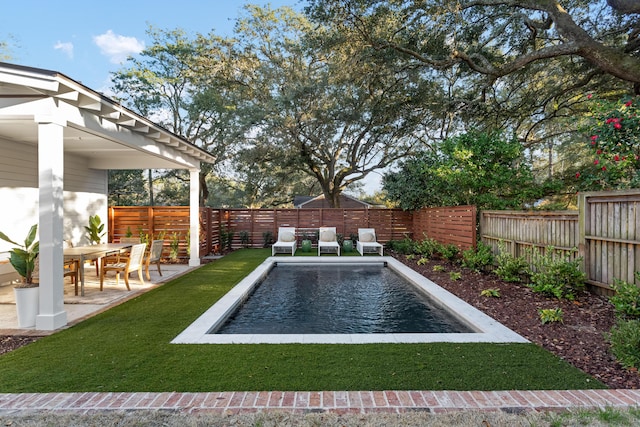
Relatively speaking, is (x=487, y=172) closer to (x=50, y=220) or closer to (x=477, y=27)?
(x=477, y=27)

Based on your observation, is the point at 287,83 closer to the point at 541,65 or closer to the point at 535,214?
the point at 541,65

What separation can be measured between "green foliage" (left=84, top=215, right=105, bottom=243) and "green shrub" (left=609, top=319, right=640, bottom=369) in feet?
36.3

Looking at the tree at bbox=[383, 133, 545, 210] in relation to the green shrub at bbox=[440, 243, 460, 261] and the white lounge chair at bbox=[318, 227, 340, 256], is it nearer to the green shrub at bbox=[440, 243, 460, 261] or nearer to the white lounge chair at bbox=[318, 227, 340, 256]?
the green shrub at bbox=[440, 243, 460, 261]

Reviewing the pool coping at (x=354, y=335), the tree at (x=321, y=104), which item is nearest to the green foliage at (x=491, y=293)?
the pool coping at (x=354, y=335)

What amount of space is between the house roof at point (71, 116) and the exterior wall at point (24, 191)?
40 centimetres

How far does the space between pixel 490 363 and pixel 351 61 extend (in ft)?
32.9

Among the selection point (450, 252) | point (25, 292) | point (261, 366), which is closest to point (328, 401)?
point (261, 366)

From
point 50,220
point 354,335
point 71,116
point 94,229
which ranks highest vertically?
point 71,116

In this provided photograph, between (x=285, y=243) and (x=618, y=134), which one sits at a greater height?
(x=618, y=134)

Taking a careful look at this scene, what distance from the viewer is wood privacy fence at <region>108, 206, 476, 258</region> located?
10602 mm

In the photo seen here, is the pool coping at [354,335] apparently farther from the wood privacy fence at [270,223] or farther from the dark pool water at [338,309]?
the wood privacy fence at [270,223]

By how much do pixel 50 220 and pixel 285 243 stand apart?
335 inches

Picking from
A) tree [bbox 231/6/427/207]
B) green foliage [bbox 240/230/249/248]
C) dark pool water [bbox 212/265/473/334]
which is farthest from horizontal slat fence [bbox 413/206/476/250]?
green foliage [bbox 240/230/249/248]

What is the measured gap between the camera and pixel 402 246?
1320 cm
